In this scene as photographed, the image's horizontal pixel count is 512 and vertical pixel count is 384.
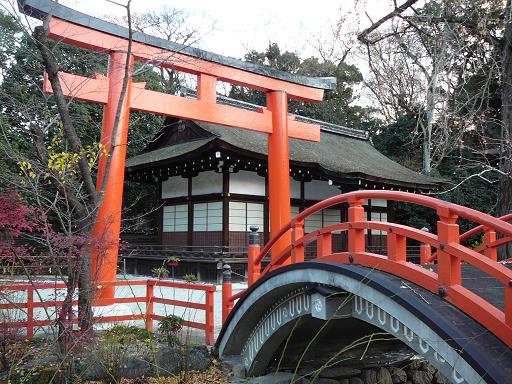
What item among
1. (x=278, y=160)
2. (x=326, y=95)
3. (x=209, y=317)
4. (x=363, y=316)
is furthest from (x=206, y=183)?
(x=326, y=95)

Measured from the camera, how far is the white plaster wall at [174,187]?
15.5 metres

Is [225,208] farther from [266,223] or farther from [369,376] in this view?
[369,376]

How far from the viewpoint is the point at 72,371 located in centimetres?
452

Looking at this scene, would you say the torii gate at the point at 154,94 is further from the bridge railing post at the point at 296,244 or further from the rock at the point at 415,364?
the rock at the point at 415,364

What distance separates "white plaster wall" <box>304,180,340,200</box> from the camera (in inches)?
632

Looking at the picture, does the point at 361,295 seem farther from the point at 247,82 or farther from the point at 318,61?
the point at 318,61

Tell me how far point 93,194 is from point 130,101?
306cm

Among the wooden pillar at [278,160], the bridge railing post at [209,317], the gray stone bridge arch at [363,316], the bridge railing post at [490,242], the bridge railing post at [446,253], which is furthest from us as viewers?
the wooden pillar at [278,160]

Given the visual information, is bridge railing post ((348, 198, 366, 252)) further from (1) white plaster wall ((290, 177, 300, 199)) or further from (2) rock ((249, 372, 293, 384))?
(1) white plaster wall ((290, 177, 300, 199))

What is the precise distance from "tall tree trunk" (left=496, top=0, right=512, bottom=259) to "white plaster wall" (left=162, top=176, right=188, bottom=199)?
9851mm

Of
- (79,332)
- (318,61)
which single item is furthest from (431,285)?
(318,61)

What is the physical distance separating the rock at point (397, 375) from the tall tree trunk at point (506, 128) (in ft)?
8.69

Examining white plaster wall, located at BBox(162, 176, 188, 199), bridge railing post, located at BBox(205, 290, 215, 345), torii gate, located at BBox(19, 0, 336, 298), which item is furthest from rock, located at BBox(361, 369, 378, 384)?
white plaster wall, located at BBox(162, 176, 188, 199)

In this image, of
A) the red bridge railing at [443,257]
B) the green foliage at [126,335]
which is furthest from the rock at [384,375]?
the green foliage at [126,335]
